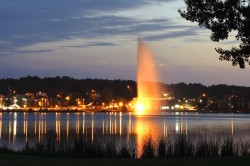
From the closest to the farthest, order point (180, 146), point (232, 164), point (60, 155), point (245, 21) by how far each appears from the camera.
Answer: point (245, 21)
point (232, 164)
point (60, 155)
point (180, 146)

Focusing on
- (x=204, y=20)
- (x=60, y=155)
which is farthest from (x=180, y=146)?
(x=204, y=20)

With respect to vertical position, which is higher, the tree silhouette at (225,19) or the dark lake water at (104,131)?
the tree silhouette at (225,19)

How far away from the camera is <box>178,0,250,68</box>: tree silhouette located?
56.4ft

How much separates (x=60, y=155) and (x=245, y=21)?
47.7ft

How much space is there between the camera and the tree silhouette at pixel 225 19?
17188 millimetres

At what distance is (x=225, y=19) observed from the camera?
1752 cm

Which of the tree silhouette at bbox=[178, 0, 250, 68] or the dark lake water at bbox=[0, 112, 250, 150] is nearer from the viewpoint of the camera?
the tree silhouette at bbox=[178, 0, 250, 68]

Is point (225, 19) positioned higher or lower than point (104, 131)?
higher

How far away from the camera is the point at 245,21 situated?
1703 cm

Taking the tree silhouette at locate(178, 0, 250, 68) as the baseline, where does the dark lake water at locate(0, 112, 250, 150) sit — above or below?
below

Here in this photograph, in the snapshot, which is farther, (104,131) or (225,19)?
(104,131)

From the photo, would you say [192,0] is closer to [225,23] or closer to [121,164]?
[225,23]

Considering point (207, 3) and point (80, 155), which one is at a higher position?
point (207, 3)

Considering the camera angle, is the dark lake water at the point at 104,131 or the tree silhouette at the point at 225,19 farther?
the dark lake water at the point at 104,131
